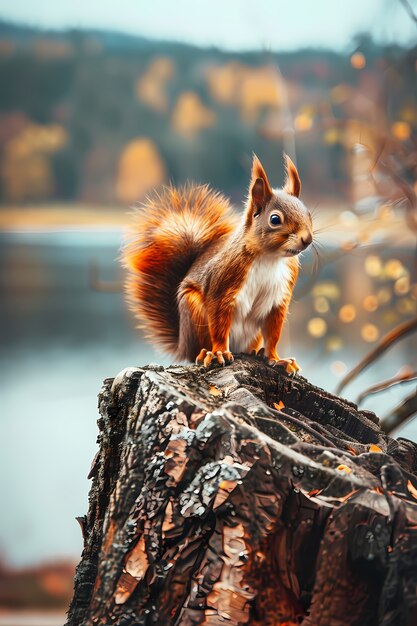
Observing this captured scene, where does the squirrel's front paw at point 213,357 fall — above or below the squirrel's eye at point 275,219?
below

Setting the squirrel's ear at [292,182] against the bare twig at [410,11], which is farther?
the bare twig at [410,11]

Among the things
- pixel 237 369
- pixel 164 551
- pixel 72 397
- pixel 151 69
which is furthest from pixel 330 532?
pixel 151 69

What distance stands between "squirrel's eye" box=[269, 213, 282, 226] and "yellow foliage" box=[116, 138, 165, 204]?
5.04 ft

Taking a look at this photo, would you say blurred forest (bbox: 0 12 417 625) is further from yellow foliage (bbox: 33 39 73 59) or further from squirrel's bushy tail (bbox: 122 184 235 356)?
squirrel's bushy tail (bbox: 122 184 235 356)

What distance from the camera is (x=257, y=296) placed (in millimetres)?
1269

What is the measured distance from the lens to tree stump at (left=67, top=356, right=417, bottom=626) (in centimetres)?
88

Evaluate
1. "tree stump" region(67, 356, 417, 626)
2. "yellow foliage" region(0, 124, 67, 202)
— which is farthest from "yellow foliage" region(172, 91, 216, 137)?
"tree stump" region(67, 356, 417, 626)

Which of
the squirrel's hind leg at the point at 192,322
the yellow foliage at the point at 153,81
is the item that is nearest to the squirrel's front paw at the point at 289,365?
the squirrel's hind leg at the point at 192,322

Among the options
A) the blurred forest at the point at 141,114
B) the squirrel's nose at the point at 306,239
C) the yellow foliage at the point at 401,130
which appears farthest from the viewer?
the blurred forest at the point at 141,114

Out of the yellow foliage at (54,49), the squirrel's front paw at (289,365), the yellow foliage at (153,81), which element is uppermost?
the yellow foliage at (54,49)

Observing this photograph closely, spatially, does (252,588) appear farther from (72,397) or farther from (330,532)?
(72,397)

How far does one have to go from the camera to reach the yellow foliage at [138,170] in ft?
8.74

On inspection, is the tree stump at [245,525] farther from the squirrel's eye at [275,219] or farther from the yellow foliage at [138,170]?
the yellow foliage at [138,170]

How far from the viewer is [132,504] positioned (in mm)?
985
